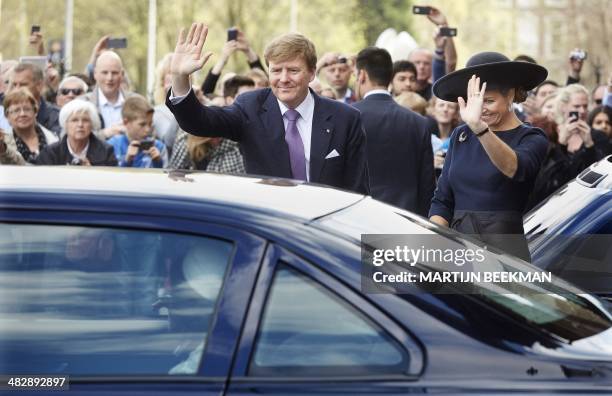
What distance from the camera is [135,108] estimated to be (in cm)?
1123

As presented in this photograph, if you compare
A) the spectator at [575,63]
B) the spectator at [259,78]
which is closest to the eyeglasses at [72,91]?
A: the spectator at [259,78]

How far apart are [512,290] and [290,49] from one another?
9.36 feet

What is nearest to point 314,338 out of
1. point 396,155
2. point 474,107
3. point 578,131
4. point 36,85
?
point 474,107

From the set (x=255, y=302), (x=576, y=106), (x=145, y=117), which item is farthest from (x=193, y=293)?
(x=576, y=106)

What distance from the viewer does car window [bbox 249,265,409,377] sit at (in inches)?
141

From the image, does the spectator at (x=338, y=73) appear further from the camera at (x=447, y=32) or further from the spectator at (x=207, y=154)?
the spectator at (x=207, y=154)

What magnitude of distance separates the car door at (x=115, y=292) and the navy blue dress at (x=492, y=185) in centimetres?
282

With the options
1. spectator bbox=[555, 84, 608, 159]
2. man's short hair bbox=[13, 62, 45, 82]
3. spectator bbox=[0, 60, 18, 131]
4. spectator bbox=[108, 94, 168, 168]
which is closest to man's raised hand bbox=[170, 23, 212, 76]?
spectator bbox=[108, 94, 168, 168]

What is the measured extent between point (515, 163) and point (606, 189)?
0.41m

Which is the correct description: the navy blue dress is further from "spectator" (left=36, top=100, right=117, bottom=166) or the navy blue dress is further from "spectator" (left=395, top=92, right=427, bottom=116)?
"spectator" (left=395, top=92, right=427, bottom=116)

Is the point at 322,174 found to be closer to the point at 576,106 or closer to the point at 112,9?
the point at 576,106

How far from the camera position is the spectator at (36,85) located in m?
12.1

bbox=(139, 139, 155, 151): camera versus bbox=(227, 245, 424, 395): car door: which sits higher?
bbox=(227, 245, 424, 395): car door

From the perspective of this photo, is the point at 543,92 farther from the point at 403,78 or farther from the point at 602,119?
the point at 403,78
